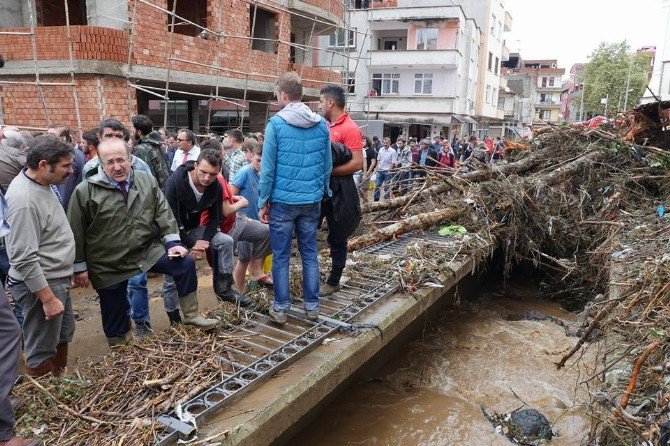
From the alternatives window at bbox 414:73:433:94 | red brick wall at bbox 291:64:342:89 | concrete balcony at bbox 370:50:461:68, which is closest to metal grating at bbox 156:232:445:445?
red brick wall at bbox 291:64:342:89

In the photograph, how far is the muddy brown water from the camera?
3963mm

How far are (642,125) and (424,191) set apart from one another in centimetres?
432

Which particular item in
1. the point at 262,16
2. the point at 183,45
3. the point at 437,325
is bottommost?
the point at 437,325

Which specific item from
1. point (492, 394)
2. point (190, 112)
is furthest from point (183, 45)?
point (492, 394)

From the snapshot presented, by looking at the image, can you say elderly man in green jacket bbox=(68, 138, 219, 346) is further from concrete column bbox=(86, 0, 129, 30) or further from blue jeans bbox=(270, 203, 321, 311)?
concrete column bbox=(86, 0, 129, 30)

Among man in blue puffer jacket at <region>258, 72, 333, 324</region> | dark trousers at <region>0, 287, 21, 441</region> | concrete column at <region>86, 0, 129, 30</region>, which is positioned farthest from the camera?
concrete column at <region>86, 0, 129, 30</region>

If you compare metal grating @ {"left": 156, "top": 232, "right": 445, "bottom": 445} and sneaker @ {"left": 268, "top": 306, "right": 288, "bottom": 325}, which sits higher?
sneaker @ {"left": 268, "top": 306, "right": 288, "bottom": 325}

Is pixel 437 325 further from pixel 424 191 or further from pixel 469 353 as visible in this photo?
pixel 424 191

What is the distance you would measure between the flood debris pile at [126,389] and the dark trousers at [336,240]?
1229 mm

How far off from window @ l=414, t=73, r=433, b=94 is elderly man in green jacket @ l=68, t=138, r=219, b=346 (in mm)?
29022

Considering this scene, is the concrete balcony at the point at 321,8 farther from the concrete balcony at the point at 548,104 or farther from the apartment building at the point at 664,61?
the concrete balcony at the point at 548,104

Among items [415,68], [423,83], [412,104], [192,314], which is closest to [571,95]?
[423,83]

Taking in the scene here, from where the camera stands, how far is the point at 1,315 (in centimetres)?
234

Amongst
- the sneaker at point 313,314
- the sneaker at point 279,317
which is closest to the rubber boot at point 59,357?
the sneaker at point 279,317
